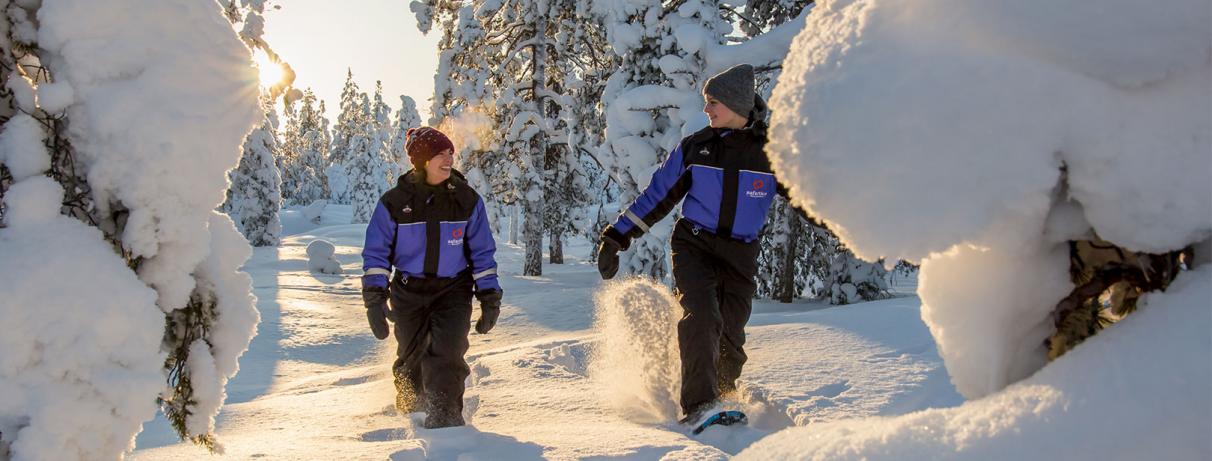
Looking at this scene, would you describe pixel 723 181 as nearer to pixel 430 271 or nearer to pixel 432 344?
pixel 430 271

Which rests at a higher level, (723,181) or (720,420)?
(723,181)

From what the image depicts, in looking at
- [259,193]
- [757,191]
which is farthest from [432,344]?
[259,193]

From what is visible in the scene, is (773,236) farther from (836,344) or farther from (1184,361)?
(1184,361)

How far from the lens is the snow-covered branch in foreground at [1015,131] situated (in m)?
0.98

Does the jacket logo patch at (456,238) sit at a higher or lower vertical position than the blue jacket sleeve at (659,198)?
lower

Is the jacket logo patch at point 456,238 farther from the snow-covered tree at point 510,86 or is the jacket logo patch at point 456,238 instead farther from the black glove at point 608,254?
the snow-covered tree at point 510,86

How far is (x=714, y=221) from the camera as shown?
4523 millimetres

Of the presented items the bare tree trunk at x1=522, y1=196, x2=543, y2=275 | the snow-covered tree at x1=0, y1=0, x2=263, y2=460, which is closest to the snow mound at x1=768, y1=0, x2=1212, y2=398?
the snow-covered tree at x1=0, y1=0, x2=263, y2=460

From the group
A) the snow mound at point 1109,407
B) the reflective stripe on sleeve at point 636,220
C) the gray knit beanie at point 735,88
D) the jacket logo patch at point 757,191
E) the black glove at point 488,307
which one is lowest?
the black glove at point 488,307

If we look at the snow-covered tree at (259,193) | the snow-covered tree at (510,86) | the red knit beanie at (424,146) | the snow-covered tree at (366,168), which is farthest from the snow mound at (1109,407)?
the snow-covered tree at (366,168)

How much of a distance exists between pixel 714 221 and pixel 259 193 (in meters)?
26.9

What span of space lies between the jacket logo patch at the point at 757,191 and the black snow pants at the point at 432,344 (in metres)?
1.95

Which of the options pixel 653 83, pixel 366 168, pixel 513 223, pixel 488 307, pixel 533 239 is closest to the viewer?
pixel 488 307

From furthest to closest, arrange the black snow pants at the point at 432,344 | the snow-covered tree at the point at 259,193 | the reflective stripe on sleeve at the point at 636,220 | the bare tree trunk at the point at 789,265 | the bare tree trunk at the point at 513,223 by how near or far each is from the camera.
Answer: the bare tree trunk at the point at 513,223 → the snow-covered tree at the point at 259,193 → the bare tree trunk at the point at 789,265 → the black snow pants at the point at 432,344 → the reflective stripe on sleeve at the point at 636,220
